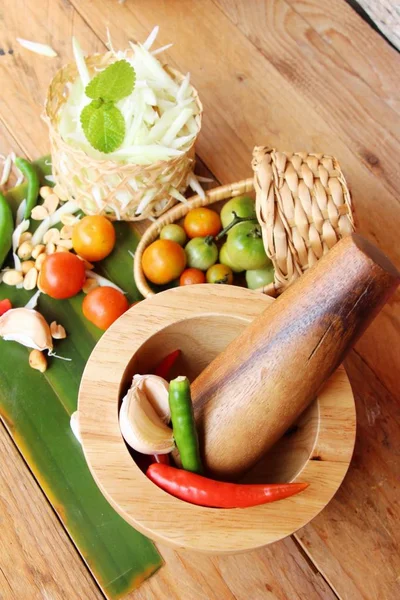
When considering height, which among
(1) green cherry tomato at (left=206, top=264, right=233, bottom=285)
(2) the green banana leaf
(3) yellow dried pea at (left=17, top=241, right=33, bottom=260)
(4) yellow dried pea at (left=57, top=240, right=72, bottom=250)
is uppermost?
(1) green cherry tomato at (left=206, top=264, right=233, bottom=285)

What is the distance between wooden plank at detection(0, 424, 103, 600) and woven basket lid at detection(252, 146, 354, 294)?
0.52 metres

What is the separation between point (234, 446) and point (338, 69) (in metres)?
0.93

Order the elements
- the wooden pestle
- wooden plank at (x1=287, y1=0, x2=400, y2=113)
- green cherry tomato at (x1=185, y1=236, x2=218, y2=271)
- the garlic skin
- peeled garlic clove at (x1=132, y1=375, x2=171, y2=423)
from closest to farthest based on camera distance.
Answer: the wooden pestle < peeled garlic clove at (x1=132, y1=375, x2=171, y2=423) < the garlic skin < green cherry tomato at (x1=185, y1=236, x2=218, y2=271) < wooden plank at (x1=287, y1=0, x2=400, y2=113)

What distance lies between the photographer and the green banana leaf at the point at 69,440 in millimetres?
939

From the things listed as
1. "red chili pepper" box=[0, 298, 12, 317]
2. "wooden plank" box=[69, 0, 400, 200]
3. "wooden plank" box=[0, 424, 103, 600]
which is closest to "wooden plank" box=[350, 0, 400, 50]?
"wooden plank" box=[69, 0, 400, 200]

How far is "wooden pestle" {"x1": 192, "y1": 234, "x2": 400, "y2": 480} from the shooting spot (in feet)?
2.26

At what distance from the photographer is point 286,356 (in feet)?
2.47

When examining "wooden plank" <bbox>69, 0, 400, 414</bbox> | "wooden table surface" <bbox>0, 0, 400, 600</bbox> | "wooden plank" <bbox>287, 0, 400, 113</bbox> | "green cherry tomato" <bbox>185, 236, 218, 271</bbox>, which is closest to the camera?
"wooden table surface" <bbox>0, 0, 400, 600</bbox>

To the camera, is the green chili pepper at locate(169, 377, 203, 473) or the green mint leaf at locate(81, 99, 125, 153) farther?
the green mint leaf at locate(81, 99, 125, 153)

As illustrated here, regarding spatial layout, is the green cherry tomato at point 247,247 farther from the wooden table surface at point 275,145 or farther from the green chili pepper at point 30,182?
the green chili pepper at point 30,182

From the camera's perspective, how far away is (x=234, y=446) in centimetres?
81

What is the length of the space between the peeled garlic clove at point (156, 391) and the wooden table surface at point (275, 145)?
0.24 metres

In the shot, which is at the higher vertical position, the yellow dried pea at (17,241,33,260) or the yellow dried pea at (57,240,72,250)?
the yellow dried pea at (57,240,72,250)

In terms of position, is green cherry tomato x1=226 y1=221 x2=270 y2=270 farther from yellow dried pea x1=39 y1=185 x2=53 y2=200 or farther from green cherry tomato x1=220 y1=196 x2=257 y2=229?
yellow dried pea x1=39 y1=185 x2=53 y2=200
